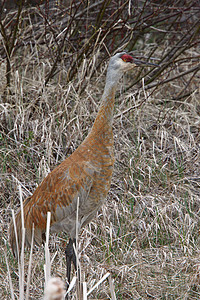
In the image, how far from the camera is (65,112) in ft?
13.2

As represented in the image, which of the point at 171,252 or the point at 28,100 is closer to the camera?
the point at 171,252

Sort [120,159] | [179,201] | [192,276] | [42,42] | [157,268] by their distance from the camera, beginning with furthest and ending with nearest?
[42,42] → [120,159] → [179,201] → [157,268] → [192,276]

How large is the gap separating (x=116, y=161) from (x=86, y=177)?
1.28 m

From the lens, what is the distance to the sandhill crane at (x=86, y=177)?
2621 mm

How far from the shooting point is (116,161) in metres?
3.87

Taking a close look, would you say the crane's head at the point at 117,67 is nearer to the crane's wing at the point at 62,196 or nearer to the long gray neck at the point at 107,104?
the long gray neck at the point at 107,104

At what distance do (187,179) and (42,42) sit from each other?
7.75 feet

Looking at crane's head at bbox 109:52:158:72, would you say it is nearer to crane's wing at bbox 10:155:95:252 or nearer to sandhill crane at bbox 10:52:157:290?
sandhill crane at bbox 10:52:157:290

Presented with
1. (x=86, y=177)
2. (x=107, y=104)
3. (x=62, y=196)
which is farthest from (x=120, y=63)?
(x=62, y=196)

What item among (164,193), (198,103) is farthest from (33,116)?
(198,103)

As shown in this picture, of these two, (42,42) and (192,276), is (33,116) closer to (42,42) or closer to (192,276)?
(42,42)

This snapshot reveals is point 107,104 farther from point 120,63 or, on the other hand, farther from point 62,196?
point 62,196

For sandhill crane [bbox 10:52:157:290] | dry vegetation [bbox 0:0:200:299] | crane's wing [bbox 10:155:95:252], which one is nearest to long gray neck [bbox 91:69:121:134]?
sandhill crane [bbox 10:52:157:290]

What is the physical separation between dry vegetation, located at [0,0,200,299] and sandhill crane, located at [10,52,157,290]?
426 mm
